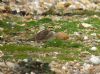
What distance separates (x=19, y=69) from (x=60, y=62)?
164cm

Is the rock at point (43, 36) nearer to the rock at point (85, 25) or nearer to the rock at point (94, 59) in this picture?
the rock at point (85, 25)

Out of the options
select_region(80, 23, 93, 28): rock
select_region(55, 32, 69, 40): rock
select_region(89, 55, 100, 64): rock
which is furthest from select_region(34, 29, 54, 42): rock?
select_region(89, 55, 100, 64): rock

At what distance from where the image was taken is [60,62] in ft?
50.2

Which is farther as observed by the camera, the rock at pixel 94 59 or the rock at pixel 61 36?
the rock at pixel 61 36

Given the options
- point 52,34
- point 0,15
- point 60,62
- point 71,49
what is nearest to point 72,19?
point 0,15

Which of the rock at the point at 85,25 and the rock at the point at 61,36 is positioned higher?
the rock at the point at 61,36

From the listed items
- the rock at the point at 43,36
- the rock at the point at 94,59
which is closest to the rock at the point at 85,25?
the rock at the point at 43,36

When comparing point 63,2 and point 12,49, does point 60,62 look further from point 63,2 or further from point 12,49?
point 63,2

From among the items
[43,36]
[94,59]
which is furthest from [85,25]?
[94,59]

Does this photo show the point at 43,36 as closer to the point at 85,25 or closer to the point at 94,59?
the point at 85,25

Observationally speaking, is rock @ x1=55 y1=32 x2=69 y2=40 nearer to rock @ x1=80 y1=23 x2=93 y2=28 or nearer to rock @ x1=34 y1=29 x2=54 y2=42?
rock @ x1=34 y1=29 x2=54 y2=42

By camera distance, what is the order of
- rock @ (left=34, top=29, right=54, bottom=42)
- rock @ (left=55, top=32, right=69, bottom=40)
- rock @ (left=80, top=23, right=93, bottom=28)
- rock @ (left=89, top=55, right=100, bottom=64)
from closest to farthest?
1. rock @ (left=89, top=55, right=100, bottom=64)
2. rock @ (left=34, top=29, right=54, bottom=42)
3. rock @ (left=55, top=32, right=69, bottom=40)
4. rock @ (left=80, top=23, right=93, bottom=28)

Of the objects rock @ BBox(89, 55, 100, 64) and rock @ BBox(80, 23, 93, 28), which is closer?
rock @ BBox(89, 55, 100, 64)

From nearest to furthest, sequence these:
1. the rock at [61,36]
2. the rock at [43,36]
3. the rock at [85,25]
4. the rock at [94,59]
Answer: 1. the rock at [94,59]
2. the rock at [43,36]
3. the rock at [61,36]
4. the rock at [85,25]
